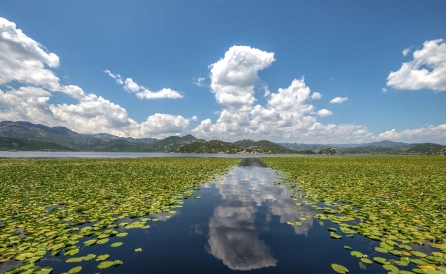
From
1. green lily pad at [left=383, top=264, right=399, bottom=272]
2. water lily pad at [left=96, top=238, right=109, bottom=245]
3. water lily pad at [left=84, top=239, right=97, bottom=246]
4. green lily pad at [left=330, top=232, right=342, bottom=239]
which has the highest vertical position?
water lily pad at [left=84, top=239, right=97, bottom=246]

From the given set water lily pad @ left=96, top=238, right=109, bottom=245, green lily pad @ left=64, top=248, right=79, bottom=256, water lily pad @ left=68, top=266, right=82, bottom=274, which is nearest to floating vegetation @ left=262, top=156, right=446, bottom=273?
water lily pad @ left=68, top=266, right=82, bottom=274

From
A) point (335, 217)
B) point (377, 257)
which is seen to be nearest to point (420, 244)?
point (377, 257)

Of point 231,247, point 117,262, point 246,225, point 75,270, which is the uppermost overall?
point 75,270

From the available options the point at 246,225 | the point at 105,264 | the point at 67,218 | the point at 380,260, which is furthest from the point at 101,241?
the point at 380,260

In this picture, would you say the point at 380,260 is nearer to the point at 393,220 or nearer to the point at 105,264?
the point at 393,220

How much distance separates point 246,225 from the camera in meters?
11.1

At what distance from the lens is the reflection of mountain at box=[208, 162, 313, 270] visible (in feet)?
25.0

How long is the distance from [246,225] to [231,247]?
288cm

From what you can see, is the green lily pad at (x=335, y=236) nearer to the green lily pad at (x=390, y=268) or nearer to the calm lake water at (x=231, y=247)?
the calm lake water at (x=231, y=247)

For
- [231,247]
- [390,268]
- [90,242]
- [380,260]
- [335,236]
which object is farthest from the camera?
[335,236]

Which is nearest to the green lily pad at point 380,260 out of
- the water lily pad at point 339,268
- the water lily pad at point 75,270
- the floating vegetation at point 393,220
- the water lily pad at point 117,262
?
the floating vegetation at point 393,220

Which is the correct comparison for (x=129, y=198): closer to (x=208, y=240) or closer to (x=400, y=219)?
(x=208, y=240)

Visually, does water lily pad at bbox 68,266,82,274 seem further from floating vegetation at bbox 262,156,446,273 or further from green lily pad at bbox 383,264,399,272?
green lily pad at bbox 383,264,399,272

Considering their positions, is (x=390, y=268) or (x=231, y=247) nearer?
(x=390, y=268)
